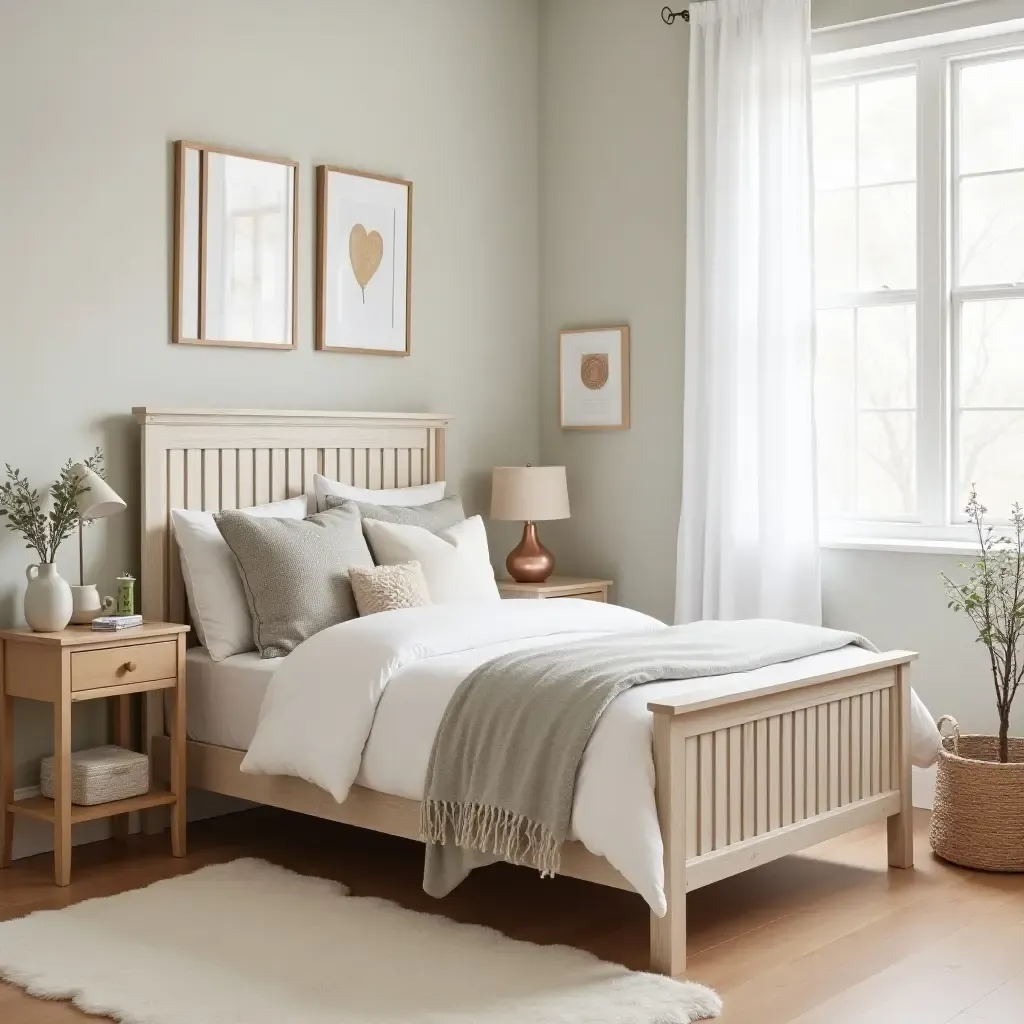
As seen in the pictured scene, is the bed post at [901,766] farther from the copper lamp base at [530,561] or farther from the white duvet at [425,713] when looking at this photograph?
the copper lamp base at [530,561]

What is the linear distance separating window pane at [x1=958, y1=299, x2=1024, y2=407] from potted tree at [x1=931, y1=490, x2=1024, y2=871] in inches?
15.8

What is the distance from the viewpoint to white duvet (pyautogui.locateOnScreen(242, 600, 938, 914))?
3043mm

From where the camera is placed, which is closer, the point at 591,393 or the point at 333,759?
the point at 333,759

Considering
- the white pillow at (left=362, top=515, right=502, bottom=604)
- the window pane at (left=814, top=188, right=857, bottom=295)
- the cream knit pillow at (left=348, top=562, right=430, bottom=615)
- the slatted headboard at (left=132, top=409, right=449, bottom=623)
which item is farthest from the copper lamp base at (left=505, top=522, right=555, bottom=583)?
the window pane at (left=814, top=188, right=857, bottom=295)

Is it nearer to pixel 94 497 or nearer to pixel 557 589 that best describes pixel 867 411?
pixel 557 589

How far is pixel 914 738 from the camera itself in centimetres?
402

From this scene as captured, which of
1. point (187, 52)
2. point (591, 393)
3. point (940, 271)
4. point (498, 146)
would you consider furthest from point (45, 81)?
point (940, 271)

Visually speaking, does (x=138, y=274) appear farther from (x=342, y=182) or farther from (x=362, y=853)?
(x=362, y=853)

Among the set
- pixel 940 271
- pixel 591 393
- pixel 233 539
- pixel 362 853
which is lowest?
pixel 362 853

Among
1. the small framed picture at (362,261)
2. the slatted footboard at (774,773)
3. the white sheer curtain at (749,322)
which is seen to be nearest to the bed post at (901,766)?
the slatted footboard at (774,773)

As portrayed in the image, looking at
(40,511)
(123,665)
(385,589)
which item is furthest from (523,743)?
(40,511)

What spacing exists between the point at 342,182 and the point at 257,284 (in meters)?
0.54

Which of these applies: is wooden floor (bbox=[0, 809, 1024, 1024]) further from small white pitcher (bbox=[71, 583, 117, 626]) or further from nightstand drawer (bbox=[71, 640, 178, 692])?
small white pitcher (bbox=[71, 583, 117, 626])

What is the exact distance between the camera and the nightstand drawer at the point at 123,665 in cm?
375
